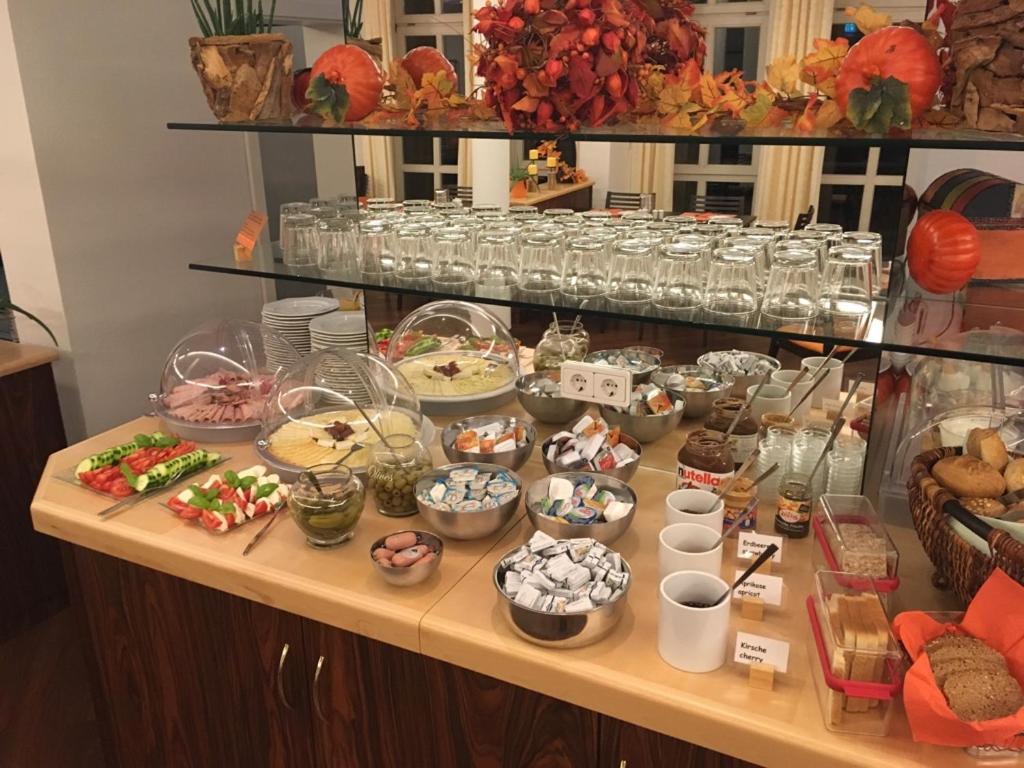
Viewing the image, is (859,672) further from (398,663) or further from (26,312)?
(26,312)

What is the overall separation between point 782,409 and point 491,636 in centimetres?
100

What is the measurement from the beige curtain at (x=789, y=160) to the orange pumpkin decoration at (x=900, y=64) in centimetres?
26

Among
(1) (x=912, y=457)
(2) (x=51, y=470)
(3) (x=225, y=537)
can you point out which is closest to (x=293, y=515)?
(3) (x=225, y=537)

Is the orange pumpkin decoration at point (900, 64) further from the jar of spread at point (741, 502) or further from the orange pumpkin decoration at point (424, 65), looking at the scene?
the orange pumpkin decoration at point (424, 65)

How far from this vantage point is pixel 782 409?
2.06 metres

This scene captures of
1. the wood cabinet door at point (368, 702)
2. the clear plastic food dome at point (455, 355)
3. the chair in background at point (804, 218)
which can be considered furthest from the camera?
the clear plastic food dome at point (455, 355)

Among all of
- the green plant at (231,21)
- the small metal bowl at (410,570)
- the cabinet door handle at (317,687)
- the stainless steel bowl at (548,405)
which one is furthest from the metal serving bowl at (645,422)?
the green plant at (231,21)

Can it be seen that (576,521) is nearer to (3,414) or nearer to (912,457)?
(912,457)

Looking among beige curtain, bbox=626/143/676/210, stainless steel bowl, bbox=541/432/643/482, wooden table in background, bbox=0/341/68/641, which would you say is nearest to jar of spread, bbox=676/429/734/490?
stainless steel bowl, bbox=541/432/643/482

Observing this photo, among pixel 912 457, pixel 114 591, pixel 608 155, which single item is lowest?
pixel 114 591

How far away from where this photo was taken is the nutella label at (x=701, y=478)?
1.74 meters

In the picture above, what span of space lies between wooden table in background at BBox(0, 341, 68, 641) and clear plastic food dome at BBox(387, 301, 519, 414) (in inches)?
52.4

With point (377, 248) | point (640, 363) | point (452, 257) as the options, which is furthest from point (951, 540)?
point (377, 248)

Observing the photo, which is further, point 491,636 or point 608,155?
point 608,155
